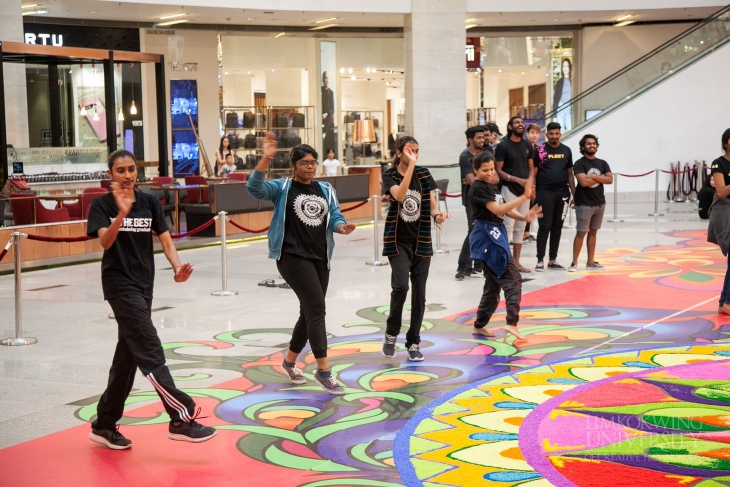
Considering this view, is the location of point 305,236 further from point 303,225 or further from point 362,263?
point 362,263

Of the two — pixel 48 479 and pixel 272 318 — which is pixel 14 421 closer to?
pixel 48 479

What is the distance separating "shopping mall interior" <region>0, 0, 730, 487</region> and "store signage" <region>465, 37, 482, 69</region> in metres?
0.07

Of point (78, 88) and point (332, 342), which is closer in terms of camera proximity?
point (332, 342)

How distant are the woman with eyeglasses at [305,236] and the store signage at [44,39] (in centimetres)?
1952

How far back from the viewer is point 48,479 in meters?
4.58

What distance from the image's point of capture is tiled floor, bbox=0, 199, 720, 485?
6090 mm

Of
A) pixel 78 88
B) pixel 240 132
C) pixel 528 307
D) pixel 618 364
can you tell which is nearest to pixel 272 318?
pixel 528 307

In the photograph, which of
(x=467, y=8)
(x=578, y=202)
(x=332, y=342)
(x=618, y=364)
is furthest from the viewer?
(x=467, y=8)

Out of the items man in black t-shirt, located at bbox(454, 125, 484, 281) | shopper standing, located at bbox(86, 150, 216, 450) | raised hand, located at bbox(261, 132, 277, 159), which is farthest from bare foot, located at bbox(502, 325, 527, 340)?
shopper standing, located at bbox(86, 150, 216, 450)

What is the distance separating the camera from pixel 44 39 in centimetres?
2403

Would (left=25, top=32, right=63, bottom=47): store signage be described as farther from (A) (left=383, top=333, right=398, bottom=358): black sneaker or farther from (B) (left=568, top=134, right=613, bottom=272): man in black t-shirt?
(A) (left=383, top=333, right=398, bottom=358): black sneaker

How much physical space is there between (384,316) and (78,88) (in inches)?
507

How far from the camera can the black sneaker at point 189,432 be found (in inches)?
196

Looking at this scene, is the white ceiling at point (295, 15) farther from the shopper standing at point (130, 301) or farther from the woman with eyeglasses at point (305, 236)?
the shopper standing at point (130, 301)
